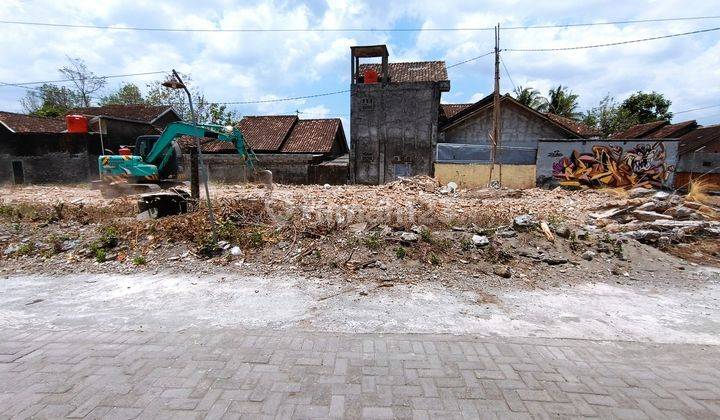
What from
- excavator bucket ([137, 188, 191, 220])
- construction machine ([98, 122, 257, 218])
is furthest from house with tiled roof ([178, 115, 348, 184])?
excavator bucket ([137, 188, 191, 220])

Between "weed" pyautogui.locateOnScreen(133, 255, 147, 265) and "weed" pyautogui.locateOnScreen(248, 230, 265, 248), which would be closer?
"weed" pyautogui.locateOnScreen(133, 255, 147, 265)

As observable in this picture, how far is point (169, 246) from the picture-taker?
659cm

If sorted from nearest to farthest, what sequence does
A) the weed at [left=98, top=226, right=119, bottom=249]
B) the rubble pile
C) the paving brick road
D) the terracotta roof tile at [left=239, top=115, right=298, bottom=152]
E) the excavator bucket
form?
the paving brick road → the weed at [left=98, top=226, right=119, bottom=249] → the rubble pile → the excavator bucket → the terracotta roof tile at [left=239, top=115, right=298, bottom=152]

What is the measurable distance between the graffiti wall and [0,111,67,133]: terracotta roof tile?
92.6 ft

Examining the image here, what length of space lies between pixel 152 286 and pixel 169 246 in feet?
5.25

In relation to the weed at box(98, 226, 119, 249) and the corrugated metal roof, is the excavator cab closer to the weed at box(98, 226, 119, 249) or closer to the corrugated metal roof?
→ the weed at box(98, 226, 119, 249)

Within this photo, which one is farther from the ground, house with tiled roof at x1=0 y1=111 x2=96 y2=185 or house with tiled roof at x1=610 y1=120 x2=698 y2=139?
house with tiled roof at x1=610 y1=120 x2=698 y2=139

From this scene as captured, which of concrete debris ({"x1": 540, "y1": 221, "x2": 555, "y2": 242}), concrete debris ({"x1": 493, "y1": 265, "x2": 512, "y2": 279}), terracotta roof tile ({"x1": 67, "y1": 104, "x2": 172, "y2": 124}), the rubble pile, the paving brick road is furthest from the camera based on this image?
terracotta roof tile ({"x1": 67, "y1": 104, "x2": 172, "y2": 124})

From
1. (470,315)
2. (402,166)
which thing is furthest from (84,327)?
(402,166)

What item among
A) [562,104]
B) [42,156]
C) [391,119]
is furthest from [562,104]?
[42,156]

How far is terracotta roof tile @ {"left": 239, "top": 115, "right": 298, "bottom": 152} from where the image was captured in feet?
79.2

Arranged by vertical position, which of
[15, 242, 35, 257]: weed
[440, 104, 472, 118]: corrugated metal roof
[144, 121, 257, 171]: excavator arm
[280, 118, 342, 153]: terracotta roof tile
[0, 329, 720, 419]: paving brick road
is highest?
[440, 104, 472, 118]: corrugated metal roof

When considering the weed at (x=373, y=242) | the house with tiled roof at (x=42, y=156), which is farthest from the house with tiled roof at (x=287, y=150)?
the weed at (x=373, y=242)

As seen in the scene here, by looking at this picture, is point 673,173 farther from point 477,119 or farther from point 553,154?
point 477,119
